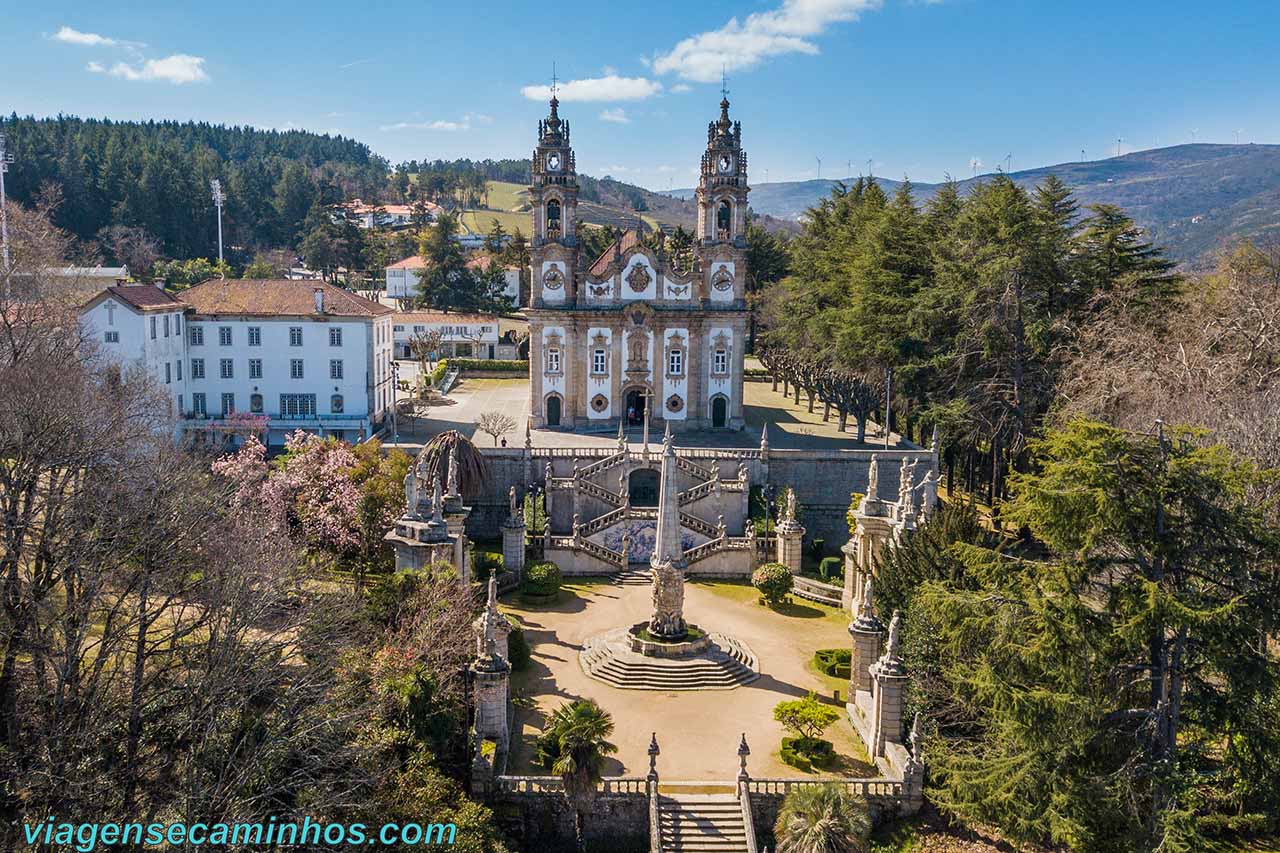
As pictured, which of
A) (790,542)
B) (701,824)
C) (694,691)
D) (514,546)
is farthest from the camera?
(790,542)

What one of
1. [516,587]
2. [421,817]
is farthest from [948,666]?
[516,587]

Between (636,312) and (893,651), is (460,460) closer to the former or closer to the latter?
(636,312)

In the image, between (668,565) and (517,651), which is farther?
(668,565)

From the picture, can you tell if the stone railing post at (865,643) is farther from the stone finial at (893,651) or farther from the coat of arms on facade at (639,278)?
the coat of arms on facade at (639,278)

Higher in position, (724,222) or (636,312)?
(724,222)

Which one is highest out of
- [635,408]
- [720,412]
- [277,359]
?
[277,359]

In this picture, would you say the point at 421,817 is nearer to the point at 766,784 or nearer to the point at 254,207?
the point at 766,784

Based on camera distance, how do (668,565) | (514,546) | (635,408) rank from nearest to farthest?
1. (668,565)
2. (514,546)
3. (635,408)

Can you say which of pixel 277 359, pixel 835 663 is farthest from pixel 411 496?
pixel 277 359
